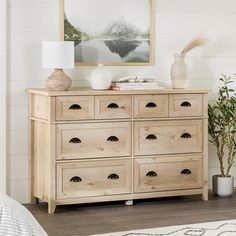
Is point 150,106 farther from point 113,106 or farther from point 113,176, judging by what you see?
point 113,176

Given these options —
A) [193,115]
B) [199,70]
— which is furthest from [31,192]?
[199,70]

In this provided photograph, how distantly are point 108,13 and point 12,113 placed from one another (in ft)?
3.76

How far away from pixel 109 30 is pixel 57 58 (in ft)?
2.39

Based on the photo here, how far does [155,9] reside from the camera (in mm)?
5801

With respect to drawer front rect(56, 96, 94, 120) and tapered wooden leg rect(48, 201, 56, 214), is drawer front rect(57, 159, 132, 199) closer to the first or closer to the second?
tapered wooden leg rect(48, 201, 56, 214)

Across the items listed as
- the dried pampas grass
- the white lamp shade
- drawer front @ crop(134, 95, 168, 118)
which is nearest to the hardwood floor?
drawer front @ crop(134, 95, 168, 118)

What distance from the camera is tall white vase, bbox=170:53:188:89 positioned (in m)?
5.64

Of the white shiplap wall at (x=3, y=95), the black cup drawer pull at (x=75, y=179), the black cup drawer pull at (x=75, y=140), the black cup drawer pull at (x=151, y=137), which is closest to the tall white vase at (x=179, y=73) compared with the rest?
the black cup drawer pull at (x=151, y=137)

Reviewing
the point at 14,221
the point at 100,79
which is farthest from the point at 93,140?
the point at 14,221

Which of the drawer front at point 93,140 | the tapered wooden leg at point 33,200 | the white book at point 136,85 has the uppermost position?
the white book at point 136,85

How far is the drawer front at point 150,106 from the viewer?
Result: 5.34m

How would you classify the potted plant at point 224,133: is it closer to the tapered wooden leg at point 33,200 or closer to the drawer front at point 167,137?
the drawer front at point 167,137

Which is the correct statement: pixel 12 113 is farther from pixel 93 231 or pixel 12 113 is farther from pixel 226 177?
pixel 226 177

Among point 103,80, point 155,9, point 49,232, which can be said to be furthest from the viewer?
point 155,9
